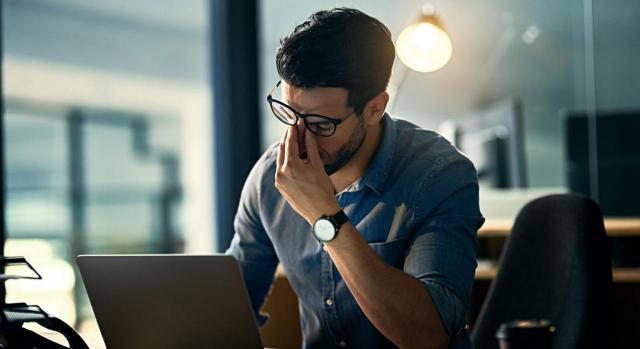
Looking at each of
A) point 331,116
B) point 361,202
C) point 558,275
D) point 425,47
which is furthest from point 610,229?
point 331,116

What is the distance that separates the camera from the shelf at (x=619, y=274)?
276 centimetres

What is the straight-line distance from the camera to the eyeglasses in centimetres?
154

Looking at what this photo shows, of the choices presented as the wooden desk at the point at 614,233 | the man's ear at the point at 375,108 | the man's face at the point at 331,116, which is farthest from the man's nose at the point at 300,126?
the wooden desk at the point at 614,233

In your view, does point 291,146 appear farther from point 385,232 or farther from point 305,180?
point 385,232

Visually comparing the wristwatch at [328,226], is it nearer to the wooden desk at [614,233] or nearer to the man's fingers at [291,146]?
the man's fingers at [291,146]

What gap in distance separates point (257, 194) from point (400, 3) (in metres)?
2.62

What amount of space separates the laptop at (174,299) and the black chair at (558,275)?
26.3 inches

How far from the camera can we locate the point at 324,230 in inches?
56.2

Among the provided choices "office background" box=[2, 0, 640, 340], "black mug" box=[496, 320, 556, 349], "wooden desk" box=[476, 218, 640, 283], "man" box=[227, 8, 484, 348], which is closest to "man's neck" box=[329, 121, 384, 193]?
"man" box=[227, 8, 484, 348]

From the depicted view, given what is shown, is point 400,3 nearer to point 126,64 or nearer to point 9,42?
point 126,64

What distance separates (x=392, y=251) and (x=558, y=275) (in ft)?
1.14

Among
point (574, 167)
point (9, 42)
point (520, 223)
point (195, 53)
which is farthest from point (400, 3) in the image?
point (520, 223)

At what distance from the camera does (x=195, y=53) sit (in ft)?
17.1

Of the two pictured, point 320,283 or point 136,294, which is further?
point 320,283
